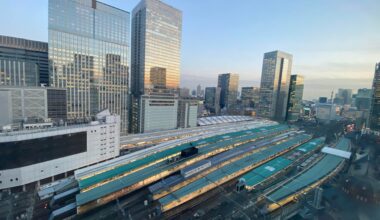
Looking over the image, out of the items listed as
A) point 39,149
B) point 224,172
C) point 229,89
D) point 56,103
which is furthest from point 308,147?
point 229,89

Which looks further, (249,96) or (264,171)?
(249,96)

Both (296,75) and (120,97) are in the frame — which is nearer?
(120,97)

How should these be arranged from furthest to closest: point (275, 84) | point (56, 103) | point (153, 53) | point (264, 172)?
point (275, 84) → point (153, 53) → point (56, 103) → point (264, 172)

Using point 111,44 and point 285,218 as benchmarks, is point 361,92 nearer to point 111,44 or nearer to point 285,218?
point 285,218

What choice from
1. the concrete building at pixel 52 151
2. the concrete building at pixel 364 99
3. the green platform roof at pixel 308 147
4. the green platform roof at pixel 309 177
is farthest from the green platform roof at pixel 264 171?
the concrete building at pixel 364 99

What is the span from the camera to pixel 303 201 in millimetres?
27844

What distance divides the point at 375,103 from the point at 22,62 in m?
152

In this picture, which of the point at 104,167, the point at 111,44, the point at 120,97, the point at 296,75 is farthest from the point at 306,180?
the point at 296,75

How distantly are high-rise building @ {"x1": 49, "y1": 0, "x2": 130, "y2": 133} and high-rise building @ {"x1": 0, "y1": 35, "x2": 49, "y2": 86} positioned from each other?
10328 mm

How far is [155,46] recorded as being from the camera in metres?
73.0

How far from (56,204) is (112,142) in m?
17.2

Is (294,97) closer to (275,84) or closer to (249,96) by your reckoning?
(275,84)

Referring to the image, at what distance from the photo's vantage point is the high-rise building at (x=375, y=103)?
7400 cm

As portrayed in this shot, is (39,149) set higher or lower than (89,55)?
lower
